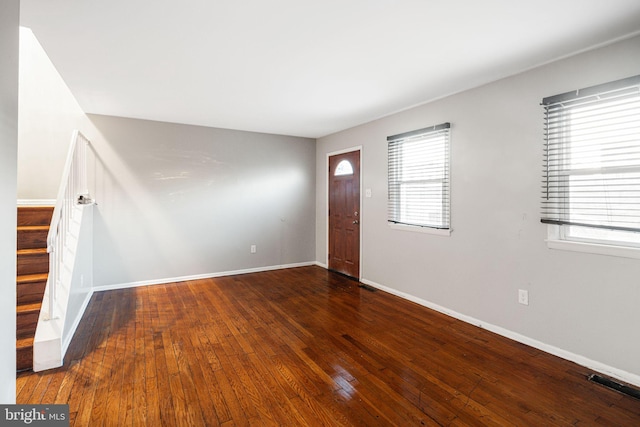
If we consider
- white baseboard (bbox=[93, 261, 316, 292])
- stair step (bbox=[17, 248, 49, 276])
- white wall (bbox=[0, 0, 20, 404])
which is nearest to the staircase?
stair step (bbox=[17, 248, 49, 276])

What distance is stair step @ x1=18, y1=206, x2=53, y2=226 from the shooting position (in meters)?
3.30

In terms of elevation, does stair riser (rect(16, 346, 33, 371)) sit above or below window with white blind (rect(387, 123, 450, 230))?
below

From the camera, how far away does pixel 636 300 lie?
216 centimetres

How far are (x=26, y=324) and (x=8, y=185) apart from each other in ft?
5.55

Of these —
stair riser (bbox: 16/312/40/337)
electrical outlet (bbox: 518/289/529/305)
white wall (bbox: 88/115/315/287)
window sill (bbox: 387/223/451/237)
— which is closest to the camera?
stair riser (bbox: 16/312/40/337)

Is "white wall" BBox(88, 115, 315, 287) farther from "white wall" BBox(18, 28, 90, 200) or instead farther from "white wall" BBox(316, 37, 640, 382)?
"white wall" BBox(316, 37, 640, 382)

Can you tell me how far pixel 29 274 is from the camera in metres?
2.90

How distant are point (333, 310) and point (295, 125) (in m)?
2.86

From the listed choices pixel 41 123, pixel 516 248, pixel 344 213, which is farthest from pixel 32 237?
pixel 516 248

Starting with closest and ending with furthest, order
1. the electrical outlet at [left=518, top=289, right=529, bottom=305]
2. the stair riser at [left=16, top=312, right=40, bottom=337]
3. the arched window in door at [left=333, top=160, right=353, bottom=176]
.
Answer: the stair riser at [left=16, top=312, right=40, bottom=337]
the electrical outlet at [left=518, top=289, right=529, bottom=305]
the arched window in door at [left=333, top=160, right=353, bottom=176]

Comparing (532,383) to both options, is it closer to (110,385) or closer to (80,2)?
(110,385)

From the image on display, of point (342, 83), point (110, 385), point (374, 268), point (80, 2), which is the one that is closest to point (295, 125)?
point (342, 83)

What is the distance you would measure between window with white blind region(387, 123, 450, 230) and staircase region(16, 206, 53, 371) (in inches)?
149

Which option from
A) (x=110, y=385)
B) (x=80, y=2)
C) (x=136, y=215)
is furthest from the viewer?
(x=136, y=215)
